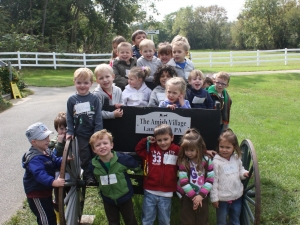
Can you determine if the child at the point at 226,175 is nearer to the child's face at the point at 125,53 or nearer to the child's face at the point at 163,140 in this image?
the child's face at the point at 163,140

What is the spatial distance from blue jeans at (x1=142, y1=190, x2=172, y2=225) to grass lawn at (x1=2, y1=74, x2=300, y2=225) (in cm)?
58

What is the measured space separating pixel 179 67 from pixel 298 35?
48.6 m

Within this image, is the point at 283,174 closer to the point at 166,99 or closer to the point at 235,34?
the point at 166,99

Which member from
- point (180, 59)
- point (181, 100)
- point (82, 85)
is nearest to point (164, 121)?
point (181, 100)

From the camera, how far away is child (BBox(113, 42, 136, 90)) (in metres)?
4.65

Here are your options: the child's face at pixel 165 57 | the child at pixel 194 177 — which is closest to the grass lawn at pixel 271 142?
the child at pixel 194 177

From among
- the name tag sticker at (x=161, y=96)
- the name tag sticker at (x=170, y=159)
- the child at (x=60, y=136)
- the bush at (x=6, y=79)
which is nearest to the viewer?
the name tag sticker at (x=170, y=159)

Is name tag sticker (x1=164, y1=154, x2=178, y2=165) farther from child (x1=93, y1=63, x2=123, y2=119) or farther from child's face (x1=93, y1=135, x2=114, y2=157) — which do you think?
child (x1=93, y1=63, x2=123, y2=119)

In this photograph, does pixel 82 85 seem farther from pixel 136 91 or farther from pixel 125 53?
pixel 125 53

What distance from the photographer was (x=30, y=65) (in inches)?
871

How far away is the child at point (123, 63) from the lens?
4.65 m

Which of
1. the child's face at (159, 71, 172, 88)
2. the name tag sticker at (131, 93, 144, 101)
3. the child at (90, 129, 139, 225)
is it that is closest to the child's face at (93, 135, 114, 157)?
the child at (90, 129, 139, 225)

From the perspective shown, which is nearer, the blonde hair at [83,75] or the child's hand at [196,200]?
the child's hand at [196,200]

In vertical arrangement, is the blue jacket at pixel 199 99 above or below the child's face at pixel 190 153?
above
